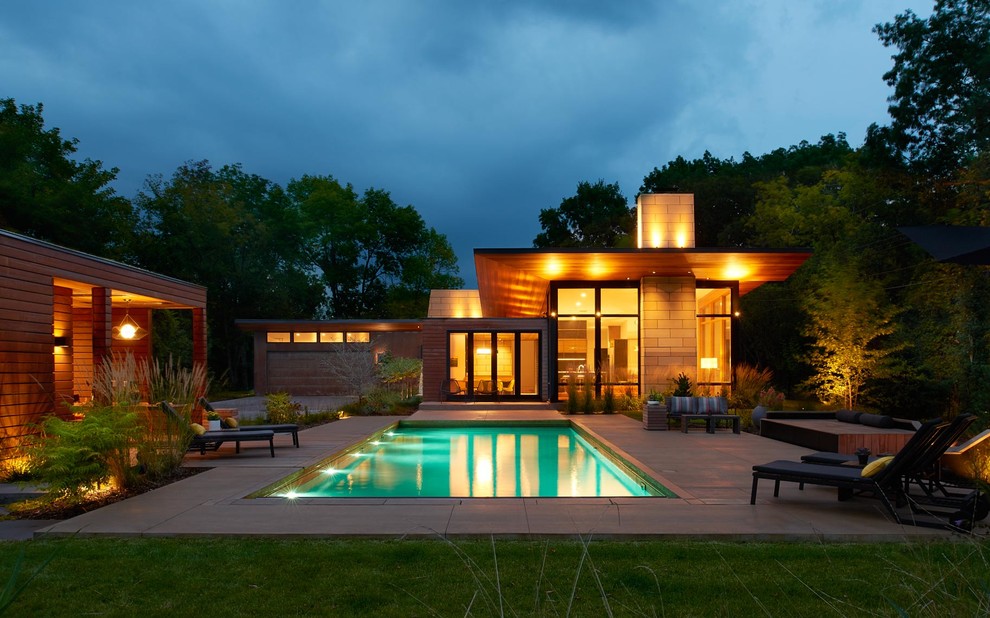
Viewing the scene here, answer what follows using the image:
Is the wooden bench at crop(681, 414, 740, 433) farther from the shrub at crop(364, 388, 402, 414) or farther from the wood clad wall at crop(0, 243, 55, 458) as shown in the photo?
the wood clad wall at crop(0, 243, 55, 458)

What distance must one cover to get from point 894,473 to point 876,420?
4.76 meters

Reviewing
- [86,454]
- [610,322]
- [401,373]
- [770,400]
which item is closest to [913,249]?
[770,400]

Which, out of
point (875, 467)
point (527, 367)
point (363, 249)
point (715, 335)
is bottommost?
point (875, 467)

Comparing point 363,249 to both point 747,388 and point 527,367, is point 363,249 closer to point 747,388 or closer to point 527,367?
point 527,367

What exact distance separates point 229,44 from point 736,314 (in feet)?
230

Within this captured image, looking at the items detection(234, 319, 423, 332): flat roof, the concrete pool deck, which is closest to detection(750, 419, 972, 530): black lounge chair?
the concrete pool deck

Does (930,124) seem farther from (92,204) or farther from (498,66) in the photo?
(498,66)

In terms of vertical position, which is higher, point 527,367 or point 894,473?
point 527,367

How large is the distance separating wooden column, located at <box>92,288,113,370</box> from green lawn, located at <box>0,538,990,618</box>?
5.78m

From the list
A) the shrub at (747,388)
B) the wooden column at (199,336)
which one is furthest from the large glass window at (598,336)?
the wooden column at (199,336)

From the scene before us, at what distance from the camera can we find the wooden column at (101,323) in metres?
9.63

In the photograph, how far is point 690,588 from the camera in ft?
11.7

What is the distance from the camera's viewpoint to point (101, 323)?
32.4 feet

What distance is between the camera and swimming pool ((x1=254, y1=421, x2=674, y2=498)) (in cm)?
741
